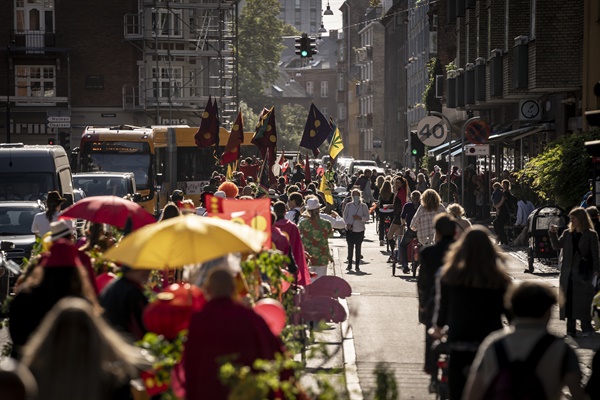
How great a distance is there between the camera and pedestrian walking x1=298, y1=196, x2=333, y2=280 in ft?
61.0

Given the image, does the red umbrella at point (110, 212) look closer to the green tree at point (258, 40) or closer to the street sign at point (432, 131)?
the street sign at point (432, 131)

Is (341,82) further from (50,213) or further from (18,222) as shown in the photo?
(50,213)

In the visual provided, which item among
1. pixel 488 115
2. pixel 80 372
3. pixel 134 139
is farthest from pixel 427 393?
pixel 488 115

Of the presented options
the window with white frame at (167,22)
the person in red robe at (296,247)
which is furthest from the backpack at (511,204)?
the window with white frame at (167,22)

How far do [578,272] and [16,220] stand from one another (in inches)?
375

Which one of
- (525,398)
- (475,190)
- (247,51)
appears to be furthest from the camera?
(247,51)

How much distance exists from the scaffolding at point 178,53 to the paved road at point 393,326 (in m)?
41.5

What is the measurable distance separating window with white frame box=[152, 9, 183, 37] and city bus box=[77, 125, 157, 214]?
3031cm

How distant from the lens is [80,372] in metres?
5.67

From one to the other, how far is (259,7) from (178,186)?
226ft

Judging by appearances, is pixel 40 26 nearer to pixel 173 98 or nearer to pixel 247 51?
pixel 173 98

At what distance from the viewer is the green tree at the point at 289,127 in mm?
126688

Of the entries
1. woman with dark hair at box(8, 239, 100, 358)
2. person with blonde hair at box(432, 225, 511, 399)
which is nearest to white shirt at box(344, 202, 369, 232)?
person with blonde hair at box(432, 225, 511, 399)

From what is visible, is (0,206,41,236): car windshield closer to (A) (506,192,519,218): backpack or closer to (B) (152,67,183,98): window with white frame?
(A) (506,192,519,218): backpack
